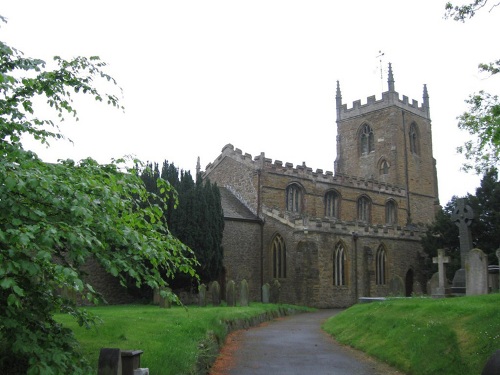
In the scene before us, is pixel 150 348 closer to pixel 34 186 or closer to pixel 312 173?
pixel 34 186

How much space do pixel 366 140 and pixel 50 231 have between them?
149 ft

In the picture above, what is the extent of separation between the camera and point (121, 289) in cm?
2489

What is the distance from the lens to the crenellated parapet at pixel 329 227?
96.9ft

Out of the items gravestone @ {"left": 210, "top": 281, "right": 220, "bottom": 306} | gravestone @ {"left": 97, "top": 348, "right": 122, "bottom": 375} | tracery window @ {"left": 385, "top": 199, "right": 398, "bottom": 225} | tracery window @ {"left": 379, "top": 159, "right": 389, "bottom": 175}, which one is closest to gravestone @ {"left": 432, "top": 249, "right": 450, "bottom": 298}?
gravestone @ {"left": 210, "top": 281, "right": 220, "bottom": 306}

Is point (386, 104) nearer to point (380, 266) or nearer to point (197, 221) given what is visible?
point (380, 266)

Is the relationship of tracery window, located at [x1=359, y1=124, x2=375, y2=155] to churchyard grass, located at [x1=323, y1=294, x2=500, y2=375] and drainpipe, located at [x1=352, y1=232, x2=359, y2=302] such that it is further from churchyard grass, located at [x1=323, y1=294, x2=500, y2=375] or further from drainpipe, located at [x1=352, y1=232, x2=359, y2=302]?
churchyard grass, located at [x1=323, y1=294, x2=500, y2=375]

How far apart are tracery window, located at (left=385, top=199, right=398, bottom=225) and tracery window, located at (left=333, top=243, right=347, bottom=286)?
36.1 ft

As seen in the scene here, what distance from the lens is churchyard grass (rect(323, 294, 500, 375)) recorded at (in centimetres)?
867

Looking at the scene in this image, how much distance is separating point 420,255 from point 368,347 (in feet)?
80.0

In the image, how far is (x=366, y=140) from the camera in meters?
47.7

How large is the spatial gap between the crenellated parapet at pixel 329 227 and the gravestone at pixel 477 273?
15.0m

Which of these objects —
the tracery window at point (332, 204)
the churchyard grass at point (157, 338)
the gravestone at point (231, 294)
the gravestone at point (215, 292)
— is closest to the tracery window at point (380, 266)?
the tracery window at point (332, 204)

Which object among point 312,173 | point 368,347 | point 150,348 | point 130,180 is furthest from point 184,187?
point 130,180

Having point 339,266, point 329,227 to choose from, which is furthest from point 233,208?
point 339,266
